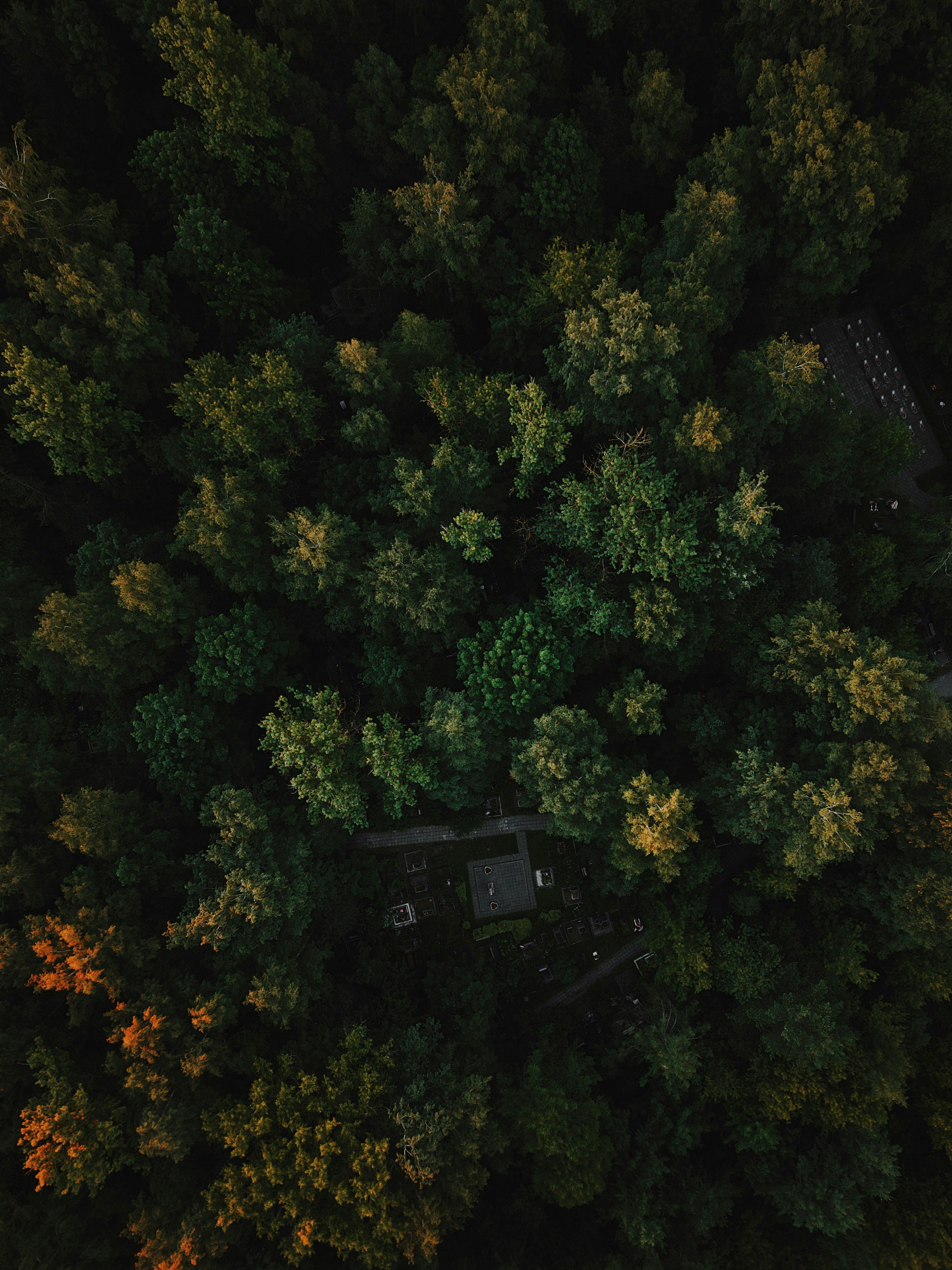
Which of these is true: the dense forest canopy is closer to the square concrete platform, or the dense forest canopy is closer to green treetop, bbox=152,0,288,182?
green treetop, bbox=152,0,288,182

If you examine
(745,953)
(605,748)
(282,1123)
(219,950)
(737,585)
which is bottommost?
(282,1123)

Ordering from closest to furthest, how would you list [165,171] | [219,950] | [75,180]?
[219,950], [165,171], [75,180]

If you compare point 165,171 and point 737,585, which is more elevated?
point 165,171

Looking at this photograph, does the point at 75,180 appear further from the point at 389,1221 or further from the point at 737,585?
the point at 389,1221

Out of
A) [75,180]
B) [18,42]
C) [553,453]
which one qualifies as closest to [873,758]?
[553,453]

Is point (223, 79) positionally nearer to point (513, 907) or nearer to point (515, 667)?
point (515, 667)

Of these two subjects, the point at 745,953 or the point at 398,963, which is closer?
the point at 745,953

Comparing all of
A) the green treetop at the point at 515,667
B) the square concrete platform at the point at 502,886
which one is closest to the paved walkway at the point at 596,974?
the square concrete platform at the point at 502,886
